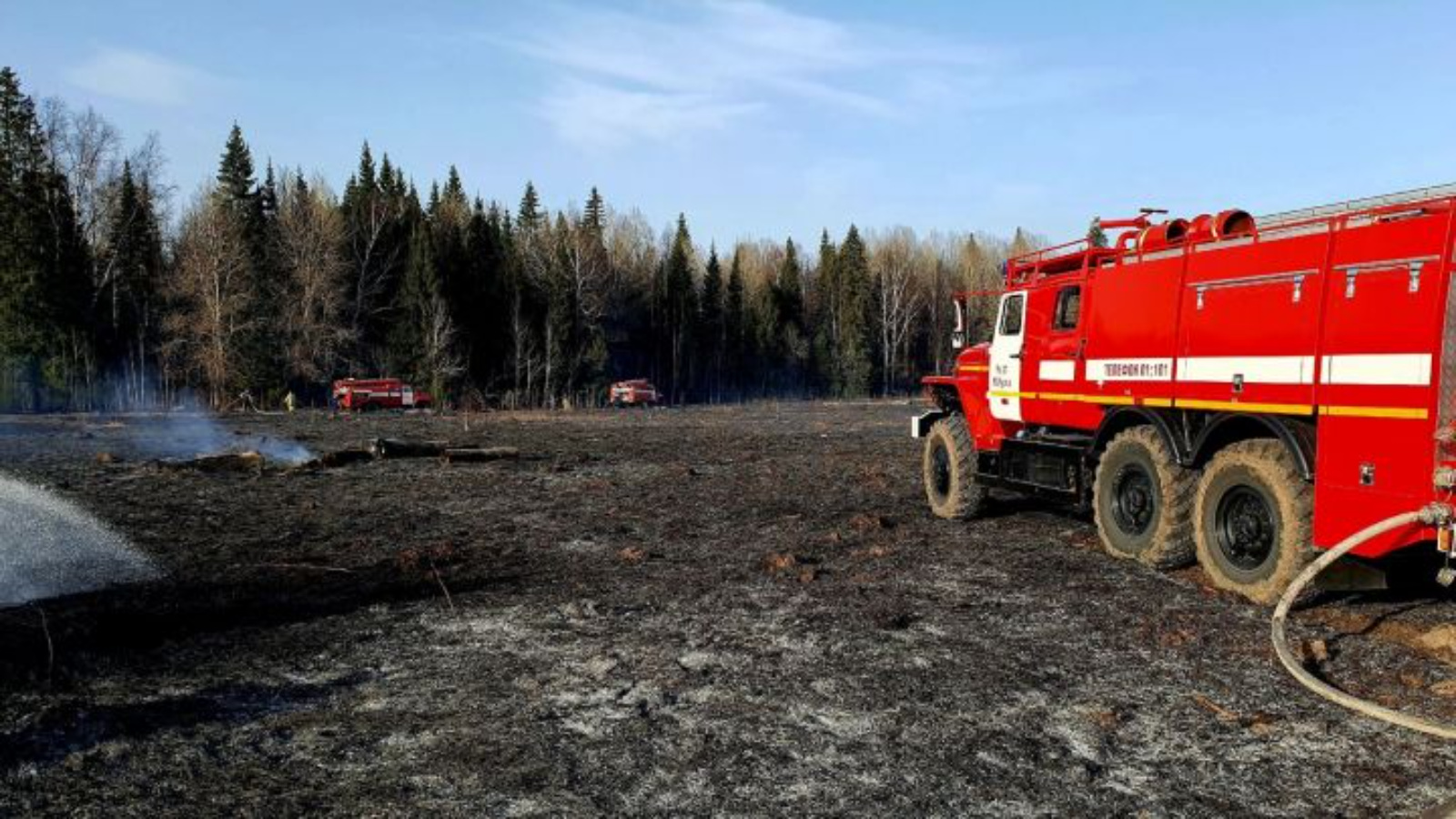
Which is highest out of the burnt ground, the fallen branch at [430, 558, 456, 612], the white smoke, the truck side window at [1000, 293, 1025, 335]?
the truck side window at [1000, 293, 1025, 335]

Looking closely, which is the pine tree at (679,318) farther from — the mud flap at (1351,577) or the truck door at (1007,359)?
the mud flap at (1351,577)

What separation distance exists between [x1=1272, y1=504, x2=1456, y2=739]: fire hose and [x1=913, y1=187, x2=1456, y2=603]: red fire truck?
0.07 m

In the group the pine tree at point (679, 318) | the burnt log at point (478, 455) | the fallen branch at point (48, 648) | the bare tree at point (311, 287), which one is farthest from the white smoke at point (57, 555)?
the pine tree at point (679, 318)

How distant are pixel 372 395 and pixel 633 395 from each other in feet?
58.6

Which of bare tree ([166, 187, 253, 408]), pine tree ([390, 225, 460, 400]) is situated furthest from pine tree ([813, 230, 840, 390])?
bare tree ([166, 187, 253, 408])

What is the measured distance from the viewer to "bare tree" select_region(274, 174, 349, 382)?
57562 millimetres

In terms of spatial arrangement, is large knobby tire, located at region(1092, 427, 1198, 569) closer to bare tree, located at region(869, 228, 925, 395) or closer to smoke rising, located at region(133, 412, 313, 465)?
smoke rising, located at region(133, 412, 313, 465)

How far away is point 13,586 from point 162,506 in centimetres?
557

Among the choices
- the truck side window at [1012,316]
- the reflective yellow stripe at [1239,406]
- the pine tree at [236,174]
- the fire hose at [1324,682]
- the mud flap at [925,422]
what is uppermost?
the pine tree at [236,174]

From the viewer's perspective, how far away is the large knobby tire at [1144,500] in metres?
10.1

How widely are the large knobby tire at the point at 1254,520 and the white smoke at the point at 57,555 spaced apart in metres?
10.5

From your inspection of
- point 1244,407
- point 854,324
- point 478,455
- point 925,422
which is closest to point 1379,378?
point 1244,407

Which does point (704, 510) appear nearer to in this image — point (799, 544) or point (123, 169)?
point (799, 544)

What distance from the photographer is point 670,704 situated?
249 inches
